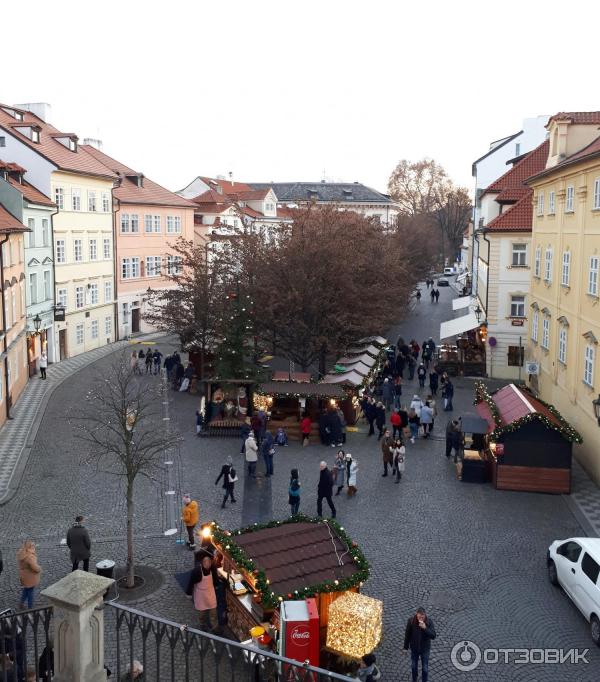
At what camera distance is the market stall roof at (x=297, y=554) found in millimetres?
11375

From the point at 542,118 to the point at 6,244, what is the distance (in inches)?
1442

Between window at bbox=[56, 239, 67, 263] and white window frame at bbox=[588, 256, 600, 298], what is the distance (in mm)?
29733

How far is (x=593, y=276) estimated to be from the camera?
21812mm

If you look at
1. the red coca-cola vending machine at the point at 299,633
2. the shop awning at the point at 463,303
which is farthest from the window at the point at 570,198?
the shop awning at the point at 463,303

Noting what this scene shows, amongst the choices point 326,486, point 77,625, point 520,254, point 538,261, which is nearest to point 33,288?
point 538,261

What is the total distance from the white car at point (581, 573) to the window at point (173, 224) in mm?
46222

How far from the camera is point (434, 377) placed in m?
31.9

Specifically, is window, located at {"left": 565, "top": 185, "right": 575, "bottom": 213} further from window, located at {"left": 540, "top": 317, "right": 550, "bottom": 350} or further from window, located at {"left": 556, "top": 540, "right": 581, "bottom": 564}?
window, located at {"left": 556, "top": 540, "right": 581, "bottom": 564}

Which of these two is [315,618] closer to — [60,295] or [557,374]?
[557,374]

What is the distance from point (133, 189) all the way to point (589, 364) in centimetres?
3903

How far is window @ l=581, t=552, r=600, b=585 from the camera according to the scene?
12398 mm

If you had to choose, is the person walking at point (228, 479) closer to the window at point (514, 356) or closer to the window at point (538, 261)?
the window at point (538, 261)

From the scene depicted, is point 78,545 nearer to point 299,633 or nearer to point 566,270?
point 299,633

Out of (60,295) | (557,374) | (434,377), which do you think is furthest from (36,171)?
(557,374)
